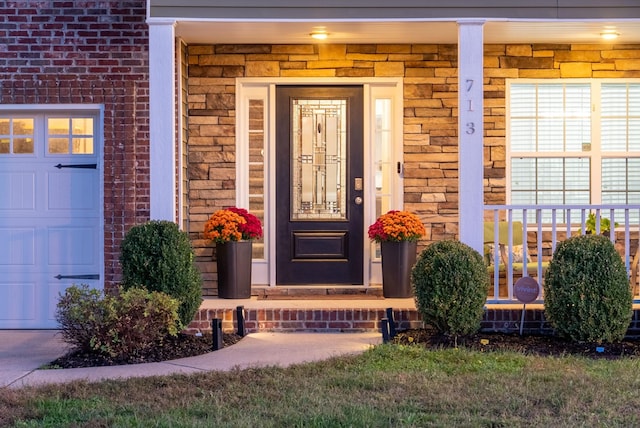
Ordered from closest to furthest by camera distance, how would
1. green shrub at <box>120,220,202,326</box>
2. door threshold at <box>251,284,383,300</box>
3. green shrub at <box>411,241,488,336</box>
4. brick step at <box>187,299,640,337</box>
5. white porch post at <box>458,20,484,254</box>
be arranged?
green shrub at <box>411,241,488,336</box>
green shrub at <box>120,220,202,326</box>
white porch post at <box>458,20,484,254</box>
brick step at <box>187,299,640,337</box>
door threshold at <box>251,284,383,300</box>

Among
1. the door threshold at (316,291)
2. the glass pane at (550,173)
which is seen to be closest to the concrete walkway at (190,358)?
the door threshold at (316,291)

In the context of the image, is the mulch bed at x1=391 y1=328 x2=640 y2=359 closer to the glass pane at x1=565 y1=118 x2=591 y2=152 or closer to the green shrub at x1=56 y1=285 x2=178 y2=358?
the green shrub at x1=56 y1=285 x2=178 y2=358

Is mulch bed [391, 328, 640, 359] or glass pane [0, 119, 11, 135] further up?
glass pane [0, 119, 11, 135]

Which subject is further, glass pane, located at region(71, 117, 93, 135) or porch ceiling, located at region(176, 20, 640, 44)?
glass pane, located at region(71, 117, 93, 135)

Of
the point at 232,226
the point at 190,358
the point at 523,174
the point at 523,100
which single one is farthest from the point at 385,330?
the point at 523,100

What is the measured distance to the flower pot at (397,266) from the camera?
9250 millimetres

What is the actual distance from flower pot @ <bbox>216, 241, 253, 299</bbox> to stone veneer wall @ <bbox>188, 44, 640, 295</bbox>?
64 centimetres

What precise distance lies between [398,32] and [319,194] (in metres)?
1.97

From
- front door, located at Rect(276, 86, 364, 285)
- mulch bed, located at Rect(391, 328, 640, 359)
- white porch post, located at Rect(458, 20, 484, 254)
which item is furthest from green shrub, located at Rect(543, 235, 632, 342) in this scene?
front door, located at Rect(276, 86, 364, 285)

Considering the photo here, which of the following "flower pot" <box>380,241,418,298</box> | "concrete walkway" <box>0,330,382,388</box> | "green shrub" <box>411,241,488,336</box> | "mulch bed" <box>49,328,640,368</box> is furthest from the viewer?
"flower pot" <box>380,241,418,298</box>

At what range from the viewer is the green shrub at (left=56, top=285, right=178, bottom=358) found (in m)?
7.21

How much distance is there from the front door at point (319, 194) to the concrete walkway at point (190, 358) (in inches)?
59.6

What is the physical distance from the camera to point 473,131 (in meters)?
8.33

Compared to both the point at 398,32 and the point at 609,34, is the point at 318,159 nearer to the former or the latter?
the point at 398,32
